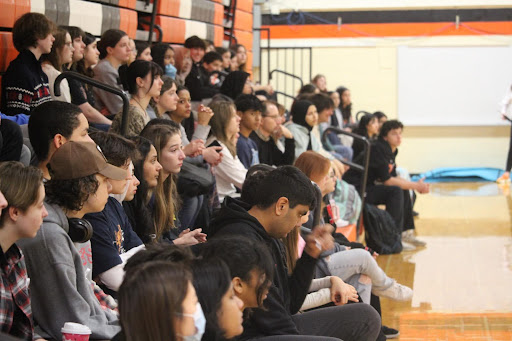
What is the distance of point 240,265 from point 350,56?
33.7ft

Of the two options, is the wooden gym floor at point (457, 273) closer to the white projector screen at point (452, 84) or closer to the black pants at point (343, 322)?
the black pants at point (343, 322)

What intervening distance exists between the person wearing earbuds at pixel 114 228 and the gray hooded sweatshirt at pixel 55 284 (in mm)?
190

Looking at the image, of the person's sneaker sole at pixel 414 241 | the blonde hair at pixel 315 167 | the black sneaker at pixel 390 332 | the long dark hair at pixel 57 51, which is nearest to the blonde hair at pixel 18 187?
the long dark hair at pixel 57 51

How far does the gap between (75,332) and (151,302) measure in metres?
0.73

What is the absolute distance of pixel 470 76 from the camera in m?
12.0

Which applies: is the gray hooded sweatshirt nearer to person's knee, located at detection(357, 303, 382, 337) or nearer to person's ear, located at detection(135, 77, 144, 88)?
person's knee, located at detection(357, 303, 382, 337)

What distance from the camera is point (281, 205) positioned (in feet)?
9.76

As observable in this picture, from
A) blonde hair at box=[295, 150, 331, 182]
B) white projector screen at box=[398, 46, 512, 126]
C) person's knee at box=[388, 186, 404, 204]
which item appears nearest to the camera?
blonde hair at box=[295, 150, 331, 182]

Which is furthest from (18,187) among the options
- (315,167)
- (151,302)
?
(315,167)

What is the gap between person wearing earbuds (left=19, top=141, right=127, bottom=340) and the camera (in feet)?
8.23

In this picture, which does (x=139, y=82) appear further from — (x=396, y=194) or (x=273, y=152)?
(x=396, y=194)

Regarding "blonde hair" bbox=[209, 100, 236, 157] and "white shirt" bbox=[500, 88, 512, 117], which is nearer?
"blonde hair" bbox=[209, 100, 236, 157]

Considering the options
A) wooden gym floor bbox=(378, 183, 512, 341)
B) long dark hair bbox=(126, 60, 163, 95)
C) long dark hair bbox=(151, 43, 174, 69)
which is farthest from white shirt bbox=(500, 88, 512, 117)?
long dark hair bbox=(126, 60, 163, 95)

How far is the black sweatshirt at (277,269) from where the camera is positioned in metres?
2.66
